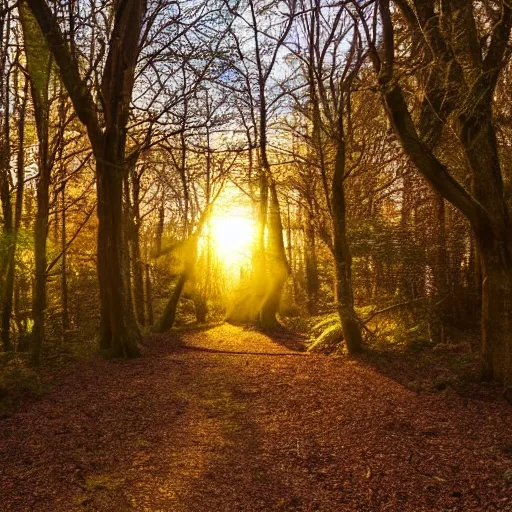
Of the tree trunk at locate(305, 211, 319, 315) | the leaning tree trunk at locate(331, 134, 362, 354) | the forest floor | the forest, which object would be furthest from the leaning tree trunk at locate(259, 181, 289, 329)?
the forest floor

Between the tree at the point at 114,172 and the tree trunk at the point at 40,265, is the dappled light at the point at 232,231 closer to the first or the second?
the tree at the point at 114,172

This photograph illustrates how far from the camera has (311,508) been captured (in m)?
3.49

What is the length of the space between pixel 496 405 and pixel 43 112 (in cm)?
847

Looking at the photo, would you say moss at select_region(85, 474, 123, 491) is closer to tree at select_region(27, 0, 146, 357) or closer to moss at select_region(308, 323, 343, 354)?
tree at select_region(27, 0, 146, 357)

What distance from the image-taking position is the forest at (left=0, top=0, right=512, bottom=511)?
5.23m

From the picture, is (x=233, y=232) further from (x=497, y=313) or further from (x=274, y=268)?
(x=497, y=313)

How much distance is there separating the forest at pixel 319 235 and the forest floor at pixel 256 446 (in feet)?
0.14

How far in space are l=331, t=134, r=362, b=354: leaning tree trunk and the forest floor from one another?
155 centimetres

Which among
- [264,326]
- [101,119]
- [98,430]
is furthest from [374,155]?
[98,430]

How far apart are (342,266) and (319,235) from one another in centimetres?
241

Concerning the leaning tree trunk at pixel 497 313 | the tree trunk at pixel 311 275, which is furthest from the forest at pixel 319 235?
the tree trunk at pixel 311 275

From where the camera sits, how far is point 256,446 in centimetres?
477

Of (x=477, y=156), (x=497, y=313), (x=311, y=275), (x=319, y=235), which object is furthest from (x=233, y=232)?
(x=497, y=313)

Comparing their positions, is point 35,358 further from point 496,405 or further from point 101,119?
point 496,405
